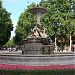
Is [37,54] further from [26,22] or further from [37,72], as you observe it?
[26,22]

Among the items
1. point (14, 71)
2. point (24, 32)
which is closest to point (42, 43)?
point (14, 71)

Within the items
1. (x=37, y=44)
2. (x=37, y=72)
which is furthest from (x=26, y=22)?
(x=37, y=72)

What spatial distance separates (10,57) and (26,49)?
5.33m

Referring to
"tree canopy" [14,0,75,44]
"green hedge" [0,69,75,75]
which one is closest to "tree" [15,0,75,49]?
"tree canopy" [14,0,75,44]

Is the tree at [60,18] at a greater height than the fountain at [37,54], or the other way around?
the tree at [60,18]

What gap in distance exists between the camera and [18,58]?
19125mm

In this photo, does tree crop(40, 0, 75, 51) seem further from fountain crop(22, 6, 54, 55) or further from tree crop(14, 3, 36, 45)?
fountain crop(22, 6, 54, 55)

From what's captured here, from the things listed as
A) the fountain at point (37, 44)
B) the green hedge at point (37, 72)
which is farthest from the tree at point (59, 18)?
the green hedge at point (37, 72)

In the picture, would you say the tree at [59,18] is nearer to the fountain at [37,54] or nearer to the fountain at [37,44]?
the fountain at [37,54]

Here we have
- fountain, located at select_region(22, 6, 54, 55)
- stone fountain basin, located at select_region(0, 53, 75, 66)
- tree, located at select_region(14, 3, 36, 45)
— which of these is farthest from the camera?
tree, located at select_region(14, 3, 36, 45)

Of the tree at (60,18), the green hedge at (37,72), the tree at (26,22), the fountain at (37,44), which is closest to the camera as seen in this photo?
the green hedge at (37,72)

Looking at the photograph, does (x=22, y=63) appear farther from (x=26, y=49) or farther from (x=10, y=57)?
(x=26, y=49)

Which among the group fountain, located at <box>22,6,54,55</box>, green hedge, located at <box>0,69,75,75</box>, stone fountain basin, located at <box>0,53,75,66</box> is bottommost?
green hedge, located at <box>0,69,75,75</box>

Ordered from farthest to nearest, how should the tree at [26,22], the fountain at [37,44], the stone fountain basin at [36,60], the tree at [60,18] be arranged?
the tree at [26,22] < the tree at [60,18] < the fountain at [37,44] < the stone fountain basin at [36,60]
